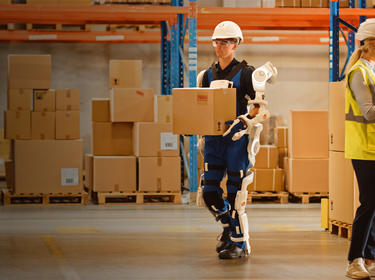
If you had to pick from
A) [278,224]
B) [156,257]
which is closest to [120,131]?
[278,224]

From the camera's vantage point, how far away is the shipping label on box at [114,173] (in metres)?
10.0

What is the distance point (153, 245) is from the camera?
639 centimetres

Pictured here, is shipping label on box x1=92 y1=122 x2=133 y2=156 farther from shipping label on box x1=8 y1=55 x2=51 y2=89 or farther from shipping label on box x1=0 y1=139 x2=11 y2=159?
shipping label on box x1=0 y1=139 x2=11 y2=159

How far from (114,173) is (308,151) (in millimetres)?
2851

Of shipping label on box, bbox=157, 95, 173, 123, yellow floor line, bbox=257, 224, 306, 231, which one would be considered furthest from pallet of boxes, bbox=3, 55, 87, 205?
yellow floor line, bbox=257, 224, 306, 231

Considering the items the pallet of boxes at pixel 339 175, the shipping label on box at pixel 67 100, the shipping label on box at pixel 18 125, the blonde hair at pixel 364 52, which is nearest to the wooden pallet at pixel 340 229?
the pallet of boxes at pixel 339 175

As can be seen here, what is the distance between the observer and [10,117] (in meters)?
10.2

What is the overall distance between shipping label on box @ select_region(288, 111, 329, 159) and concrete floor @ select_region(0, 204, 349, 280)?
3.81 feet

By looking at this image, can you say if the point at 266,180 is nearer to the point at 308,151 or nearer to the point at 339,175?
the point at 308,151

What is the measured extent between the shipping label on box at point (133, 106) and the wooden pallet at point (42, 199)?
1.23m

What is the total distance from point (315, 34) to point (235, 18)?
4.33 metres

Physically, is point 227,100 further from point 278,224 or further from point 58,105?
point 58,105

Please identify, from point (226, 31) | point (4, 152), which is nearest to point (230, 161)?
point (226, 31)

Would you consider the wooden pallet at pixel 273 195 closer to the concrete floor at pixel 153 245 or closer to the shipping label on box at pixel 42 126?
the concrete floor at pixel 153 245
